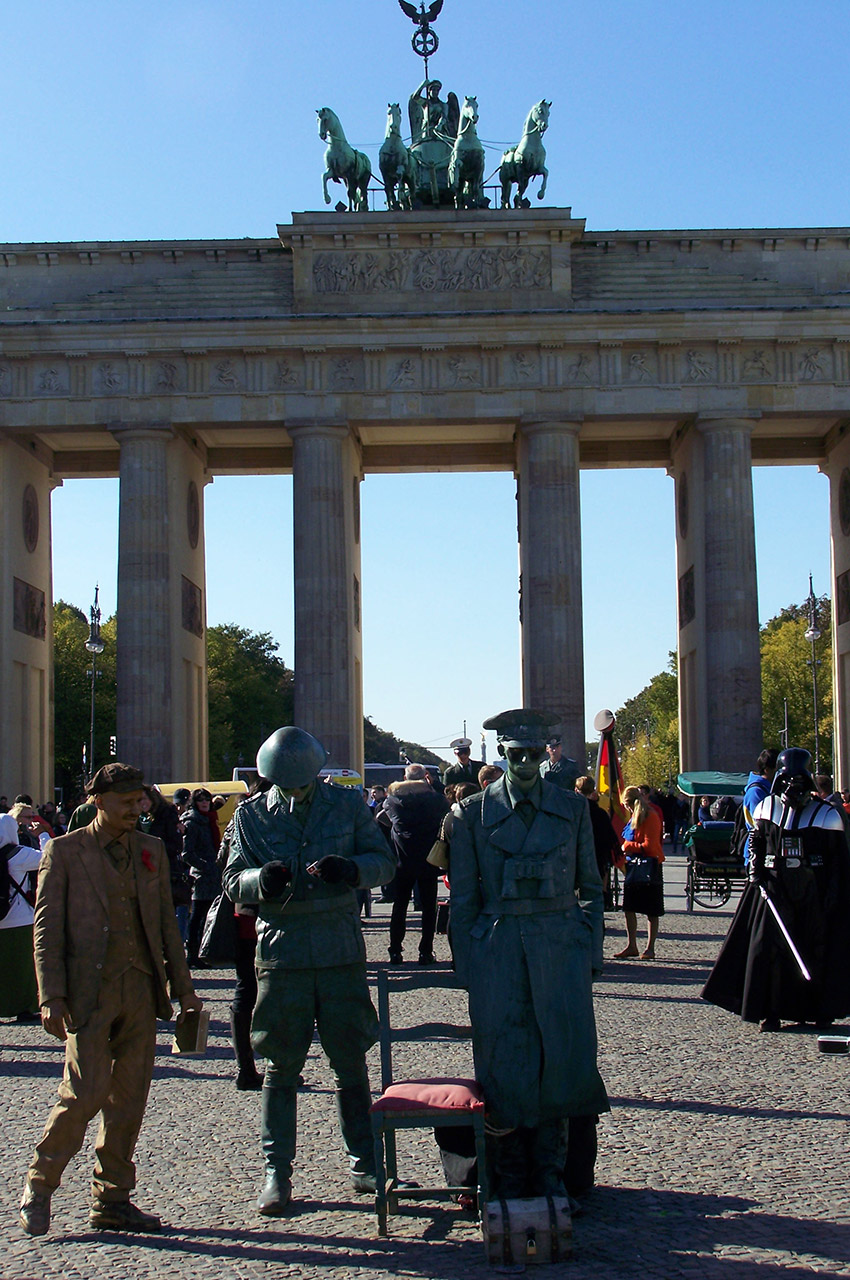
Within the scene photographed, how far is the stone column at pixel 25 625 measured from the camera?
40.4m

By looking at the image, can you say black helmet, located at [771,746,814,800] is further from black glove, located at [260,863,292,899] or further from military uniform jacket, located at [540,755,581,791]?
black glove, located at [260,863,292,899]

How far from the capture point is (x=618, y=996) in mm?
13180

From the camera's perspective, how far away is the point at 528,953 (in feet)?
20.5

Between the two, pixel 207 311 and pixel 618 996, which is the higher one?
pixel 207 311

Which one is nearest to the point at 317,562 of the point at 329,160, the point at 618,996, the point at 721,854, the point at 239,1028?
the point at 329,160

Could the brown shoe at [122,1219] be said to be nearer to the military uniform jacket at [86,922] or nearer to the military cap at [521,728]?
the military uniform jacket at [86,922]

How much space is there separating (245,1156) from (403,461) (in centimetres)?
3951

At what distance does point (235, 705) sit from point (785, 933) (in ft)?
258

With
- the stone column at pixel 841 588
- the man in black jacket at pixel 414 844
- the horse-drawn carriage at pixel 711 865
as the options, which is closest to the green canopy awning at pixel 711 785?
the stone column at pixel 841 588

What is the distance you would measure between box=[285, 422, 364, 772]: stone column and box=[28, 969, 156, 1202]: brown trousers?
32.8 m

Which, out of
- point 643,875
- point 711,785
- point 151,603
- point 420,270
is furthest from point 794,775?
point 420,270

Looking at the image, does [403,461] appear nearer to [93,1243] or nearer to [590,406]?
[590,406]

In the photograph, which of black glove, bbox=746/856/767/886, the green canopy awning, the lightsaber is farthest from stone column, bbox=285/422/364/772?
the lightsaber

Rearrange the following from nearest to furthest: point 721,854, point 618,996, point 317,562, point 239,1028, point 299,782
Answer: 1. point 299,782
2. point 239,1028
3. point 618,996
4. point 721,854
5. point 317,562
